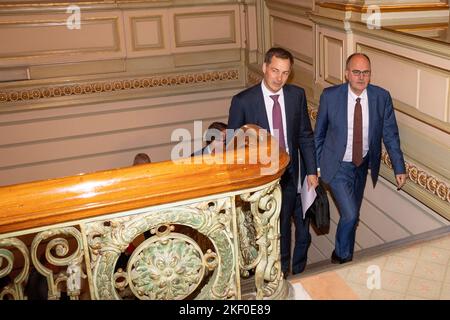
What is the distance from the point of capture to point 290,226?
3908 millimetres

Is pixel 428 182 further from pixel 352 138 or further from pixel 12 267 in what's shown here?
pixel 12 267

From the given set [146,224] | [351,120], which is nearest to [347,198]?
[351,120]

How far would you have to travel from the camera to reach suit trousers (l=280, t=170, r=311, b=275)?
3.84 metres

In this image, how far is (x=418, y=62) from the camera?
11.5 ft

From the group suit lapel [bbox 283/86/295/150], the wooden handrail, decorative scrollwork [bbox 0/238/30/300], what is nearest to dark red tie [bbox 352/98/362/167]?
suit lapel [bbox 283/86/295/150]

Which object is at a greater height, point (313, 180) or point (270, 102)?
point (270, 102)

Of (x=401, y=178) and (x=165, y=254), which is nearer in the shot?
(x=165, y=254)

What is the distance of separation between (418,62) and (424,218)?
105 cm

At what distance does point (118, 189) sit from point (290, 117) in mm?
2196

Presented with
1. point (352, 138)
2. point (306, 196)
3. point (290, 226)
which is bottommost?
point (290, 226)

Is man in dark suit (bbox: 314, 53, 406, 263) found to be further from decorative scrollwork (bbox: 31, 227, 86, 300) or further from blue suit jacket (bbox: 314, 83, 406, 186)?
decorative scrollwork (bbox: 31, 227, 86, 300)

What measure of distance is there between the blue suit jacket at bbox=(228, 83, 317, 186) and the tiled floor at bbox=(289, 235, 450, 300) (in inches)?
46.8
